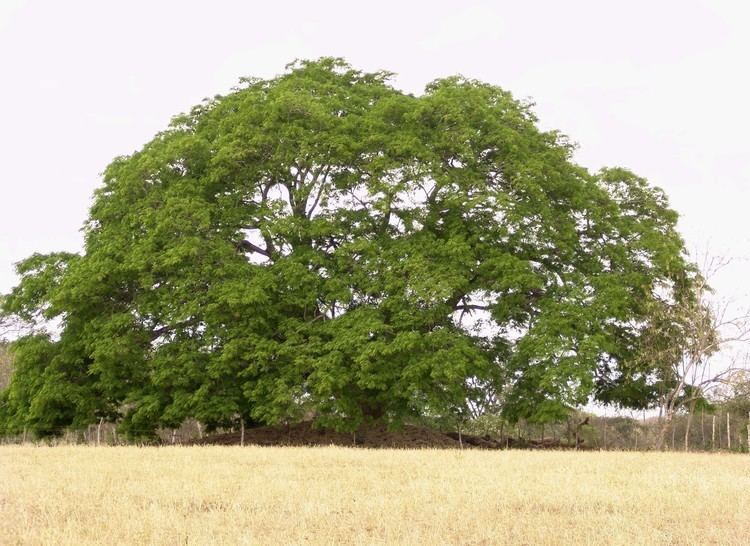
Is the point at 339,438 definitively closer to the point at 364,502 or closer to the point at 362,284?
the point at 362,284

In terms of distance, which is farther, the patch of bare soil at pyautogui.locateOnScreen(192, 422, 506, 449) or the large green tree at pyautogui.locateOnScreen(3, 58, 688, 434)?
the patch of bare soil at pyautogui.locateOnScreen(192, 422, 506, 449)

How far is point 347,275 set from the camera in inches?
1094

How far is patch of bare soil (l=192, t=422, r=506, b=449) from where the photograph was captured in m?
30.1

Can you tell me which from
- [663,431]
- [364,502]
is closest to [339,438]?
[663,431]

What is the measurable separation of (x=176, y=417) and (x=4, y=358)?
115 feet

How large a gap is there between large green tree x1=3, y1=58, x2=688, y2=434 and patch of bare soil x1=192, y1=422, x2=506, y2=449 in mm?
1089

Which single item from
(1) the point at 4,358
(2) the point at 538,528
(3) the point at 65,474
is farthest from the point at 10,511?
(1) the point at 4,358

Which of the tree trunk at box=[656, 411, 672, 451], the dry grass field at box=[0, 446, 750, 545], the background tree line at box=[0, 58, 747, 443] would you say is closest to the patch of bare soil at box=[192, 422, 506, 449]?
the background tree line at box=[0, 58, 747, 443]

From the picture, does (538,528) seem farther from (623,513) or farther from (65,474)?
(65,474)

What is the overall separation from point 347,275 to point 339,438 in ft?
22.1

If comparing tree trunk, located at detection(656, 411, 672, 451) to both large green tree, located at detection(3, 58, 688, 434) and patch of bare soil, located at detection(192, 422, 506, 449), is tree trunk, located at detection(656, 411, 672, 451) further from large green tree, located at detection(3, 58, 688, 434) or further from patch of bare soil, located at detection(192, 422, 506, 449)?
patch of bare soil, located at detection(192, 422, 506, 449)

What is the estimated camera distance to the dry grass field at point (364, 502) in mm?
9938

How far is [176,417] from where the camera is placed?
2833 centimetres

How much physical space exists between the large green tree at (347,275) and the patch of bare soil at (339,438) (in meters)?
1.09
